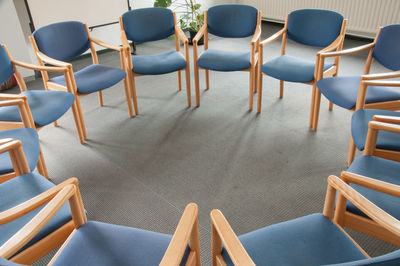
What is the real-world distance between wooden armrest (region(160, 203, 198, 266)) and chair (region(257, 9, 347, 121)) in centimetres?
188

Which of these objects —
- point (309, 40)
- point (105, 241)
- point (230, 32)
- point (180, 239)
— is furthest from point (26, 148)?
point (309, 40)

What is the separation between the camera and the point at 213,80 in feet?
12.8

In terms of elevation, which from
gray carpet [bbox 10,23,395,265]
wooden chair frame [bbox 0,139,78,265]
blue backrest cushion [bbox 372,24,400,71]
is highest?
blue backrest cushion [bbox 372,24,400,71]

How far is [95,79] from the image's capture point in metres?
2.82

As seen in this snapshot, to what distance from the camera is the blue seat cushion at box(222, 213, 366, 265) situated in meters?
1.16

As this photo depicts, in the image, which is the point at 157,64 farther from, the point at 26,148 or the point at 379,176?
the point at 379,176

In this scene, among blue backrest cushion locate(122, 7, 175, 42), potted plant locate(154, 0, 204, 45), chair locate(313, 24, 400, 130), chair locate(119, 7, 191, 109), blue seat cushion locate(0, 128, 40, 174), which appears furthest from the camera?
potted plant locate(154, 0, 204, 45)

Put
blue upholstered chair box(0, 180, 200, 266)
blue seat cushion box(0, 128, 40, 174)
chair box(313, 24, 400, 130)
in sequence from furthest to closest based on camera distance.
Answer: chair box(313, 24, 400, 130) → blue seat cushion box(0, 128, 40, 174) → blue upholstered chair box(0, 180, 200, 266)

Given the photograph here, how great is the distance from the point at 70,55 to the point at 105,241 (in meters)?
2.21

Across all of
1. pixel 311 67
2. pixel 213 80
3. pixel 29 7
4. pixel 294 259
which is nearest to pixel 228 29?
pixel 213 80

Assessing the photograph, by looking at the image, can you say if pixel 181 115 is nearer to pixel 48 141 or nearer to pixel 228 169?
pixel 228 169

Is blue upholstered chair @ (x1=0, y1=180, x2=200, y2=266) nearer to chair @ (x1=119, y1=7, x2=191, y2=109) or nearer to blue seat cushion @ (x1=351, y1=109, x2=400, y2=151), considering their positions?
blue seat cushion @ (x1=351, y1=109, x2=400, y2=151)

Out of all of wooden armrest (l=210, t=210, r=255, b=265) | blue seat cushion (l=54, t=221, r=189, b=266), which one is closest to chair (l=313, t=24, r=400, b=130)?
wooden armrest (l=210, t=210, r=255, b=265)

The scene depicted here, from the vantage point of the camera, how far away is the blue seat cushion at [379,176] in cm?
136
